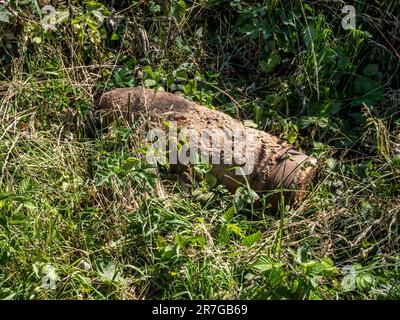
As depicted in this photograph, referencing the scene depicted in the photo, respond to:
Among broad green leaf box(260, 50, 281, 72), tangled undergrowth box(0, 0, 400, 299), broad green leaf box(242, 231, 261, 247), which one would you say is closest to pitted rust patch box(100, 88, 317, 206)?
tangled undergrowth box(0, 0, 400, 299)

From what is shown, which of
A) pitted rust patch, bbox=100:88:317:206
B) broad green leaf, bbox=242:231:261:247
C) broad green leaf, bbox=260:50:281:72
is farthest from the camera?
broad green leaf, bbox=260:50:281:72

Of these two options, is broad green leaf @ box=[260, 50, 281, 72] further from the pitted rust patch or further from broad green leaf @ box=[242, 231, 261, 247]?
broad green leaf @ box=[242, 231, 261, 247]

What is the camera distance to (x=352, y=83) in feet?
15.9

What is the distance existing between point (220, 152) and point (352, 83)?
46.6 inches

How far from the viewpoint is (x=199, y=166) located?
4.09m

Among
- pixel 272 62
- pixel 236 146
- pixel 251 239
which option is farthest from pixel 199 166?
pixel 272 62

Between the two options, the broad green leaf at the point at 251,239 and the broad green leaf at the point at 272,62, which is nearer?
the broad green leaf at the point at 251,239

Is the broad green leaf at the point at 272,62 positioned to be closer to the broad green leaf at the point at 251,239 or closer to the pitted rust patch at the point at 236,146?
the pitted rust patch at the point at 236,146

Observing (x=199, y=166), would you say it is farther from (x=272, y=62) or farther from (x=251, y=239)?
(x=272, y=62)

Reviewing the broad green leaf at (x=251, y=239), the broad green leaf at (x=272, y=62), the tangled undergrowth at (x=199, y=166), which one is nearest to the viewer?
the tangled undergrowth at (x=199, y=166)

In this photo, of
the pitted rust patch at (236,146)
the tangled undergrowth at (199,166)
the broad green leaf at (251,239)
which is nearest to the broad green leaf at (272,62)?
the tangled undergrowth at (199,166)

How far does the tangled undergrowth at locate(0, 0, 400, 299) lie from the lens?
11.6ft

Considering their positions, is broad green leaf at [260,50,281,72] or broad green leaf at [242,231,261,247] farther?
broad green leaf at [260,50,281,72]

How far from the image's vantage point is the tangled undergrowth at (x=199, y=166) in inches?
139
